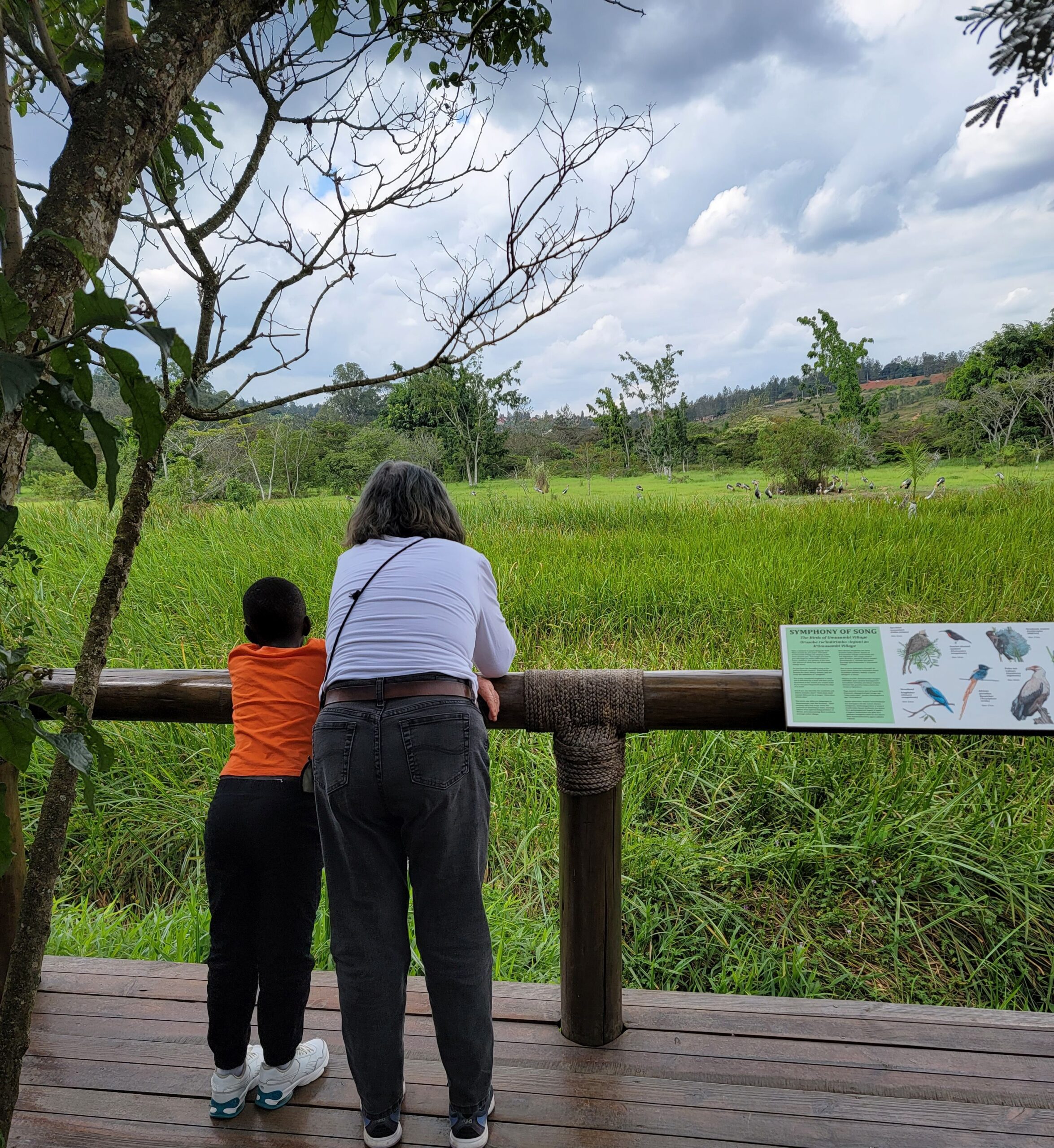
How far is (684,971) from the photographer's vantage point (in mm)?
1917

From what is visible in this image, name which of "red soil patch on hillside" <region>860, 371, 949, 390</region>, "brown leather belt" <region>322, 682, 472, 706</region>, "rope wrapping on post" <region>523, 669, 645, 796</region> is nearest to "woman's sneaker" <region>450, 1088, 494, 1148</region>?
"rope wrapping on post" <region>523, 669, 645, 796</region>

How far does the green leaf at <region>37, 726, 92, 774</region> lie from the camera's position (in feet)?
2.08

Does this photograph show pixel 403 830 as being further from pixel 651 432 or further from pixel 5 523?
pixel 651 432

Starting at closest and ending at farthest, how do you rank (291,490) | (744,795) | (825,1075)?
1. (825,1075)
2. (744,795)
3. (291,490)

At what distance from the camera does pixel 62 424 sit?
542mm

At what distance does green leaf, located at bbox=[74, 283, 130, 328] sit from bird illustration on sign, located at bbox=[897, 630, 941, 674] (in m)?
1.13

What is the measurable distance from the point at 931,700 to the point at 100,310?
1158 millimetres

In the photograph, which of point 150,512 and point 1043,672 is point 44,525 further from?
point 1043,672

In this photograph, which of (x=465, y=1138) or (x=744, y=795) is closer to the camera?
(x=465, y=1138)

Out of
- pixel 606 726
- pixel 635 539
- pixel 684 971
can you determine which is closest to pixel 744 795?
pixel 684 971

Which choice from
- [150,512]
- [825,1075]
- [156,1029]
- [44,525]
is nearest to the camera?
[825,1075]

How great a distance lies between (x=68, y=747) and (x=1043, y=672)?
125 cm

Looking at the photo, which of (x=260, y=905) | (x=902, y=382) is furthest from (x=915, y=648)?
(x=902, y=382)

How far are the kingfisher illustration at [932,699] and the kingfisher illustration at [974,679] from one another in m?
0.02
